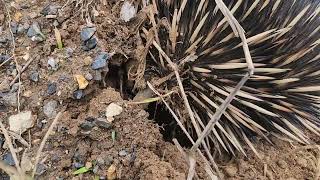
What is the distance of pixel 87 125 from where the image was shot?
2373 mm

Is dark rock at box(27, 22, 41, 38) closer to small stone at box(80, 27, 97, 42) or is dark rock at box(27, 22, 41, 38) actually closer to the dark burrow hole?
small stone at box(80, 27, 97, 42)

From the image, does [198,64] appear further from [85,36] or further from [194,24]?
[85,36]

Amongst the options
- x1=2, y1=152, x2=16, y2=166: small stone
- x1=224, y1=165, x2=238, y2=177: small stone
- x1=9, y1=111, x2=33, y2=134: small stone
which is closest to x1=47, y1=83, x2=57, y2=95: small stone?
x1=9, y1=111, x2=33, y2=134: small stone

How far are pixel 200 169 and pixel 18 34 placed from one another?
1163 mm

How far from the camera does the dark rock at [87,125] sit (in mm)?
2370

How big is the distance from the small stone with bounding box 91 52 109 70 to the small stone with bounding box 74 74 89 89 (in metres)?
0.08

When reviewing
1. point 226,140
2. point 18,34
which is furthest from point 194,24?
point 18,34

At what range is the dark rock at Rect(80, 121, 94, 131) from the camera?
2.37m

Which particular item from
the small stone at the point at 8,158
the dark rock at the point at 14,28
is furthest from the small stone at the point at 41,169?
the dark rock at the point at 14,28

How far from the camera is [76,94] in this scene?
243 cm

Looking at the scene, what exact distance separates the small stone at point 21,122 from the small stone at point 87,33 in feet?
1.53

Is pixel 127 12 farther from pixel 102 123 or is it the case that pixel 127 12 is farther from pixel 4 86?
pixel 4 86

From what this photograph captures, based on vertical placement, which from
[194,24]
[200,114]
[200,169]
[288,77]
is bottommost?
[200,169]

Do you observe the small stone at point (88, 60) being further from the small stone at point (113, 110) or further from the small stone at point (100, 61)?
the small stone at point (113, 110)
